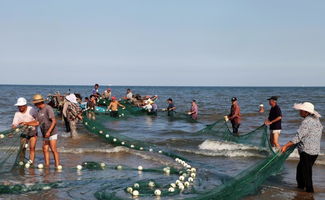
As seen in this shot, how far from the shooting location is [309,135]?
6734mm

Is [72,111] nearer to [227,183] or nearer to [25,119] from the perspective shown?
[25,119]

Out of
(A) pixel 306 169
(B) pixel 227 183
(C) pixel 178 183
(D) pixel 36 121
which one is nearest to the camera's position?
(B) pixel 227 183

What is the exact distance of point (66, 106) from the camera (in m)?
12.8

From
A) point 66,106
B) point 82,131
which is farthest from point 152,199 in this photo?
point 82,131

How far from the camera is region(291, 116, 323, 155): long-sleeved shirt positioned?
22.0ft

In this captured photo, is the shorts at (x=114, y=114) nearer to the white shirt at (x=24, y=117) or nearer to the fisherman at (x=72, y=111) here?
the fisherman at (x=72, y=111)

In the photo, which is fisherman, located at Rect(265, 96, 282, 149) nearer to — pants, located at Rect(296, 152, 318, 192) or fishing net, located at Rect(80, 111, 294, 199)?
fishing net, located at Rect(80, 111, 294, 199)

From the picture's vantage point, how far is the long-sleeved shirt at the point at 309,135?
6.71 meters

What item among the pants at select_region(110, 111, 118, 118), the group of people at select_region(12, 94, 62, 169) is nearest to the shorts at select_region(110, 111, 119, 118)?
the pants at select_region(110, 111, 118, 118)

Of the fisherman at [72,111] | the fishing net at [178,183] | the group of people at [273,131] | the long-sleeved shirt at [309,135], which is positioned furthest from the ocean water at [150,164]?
the long-sleeved shirt at [309,135]

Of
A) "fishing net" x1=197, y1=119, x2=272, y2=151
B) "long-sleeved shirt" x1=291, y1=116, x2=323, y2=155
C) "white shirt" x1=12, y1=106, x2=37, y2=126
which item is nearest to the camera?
"long-sleeved shirt" x1=291, y1=116, x2=323, y2=155

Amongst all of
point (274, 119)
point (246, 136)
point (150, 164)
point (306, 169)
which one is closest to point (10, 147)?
point (150, 164)

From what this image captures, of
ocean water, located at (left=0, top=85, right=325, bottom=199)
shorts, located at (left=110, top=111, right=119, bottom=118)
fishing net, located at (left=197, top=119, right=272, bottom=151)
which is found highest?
fishing net, located at (left=197, top=119, right=272, bottom=151)

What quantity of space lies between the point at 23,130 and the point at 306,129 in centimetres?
511
